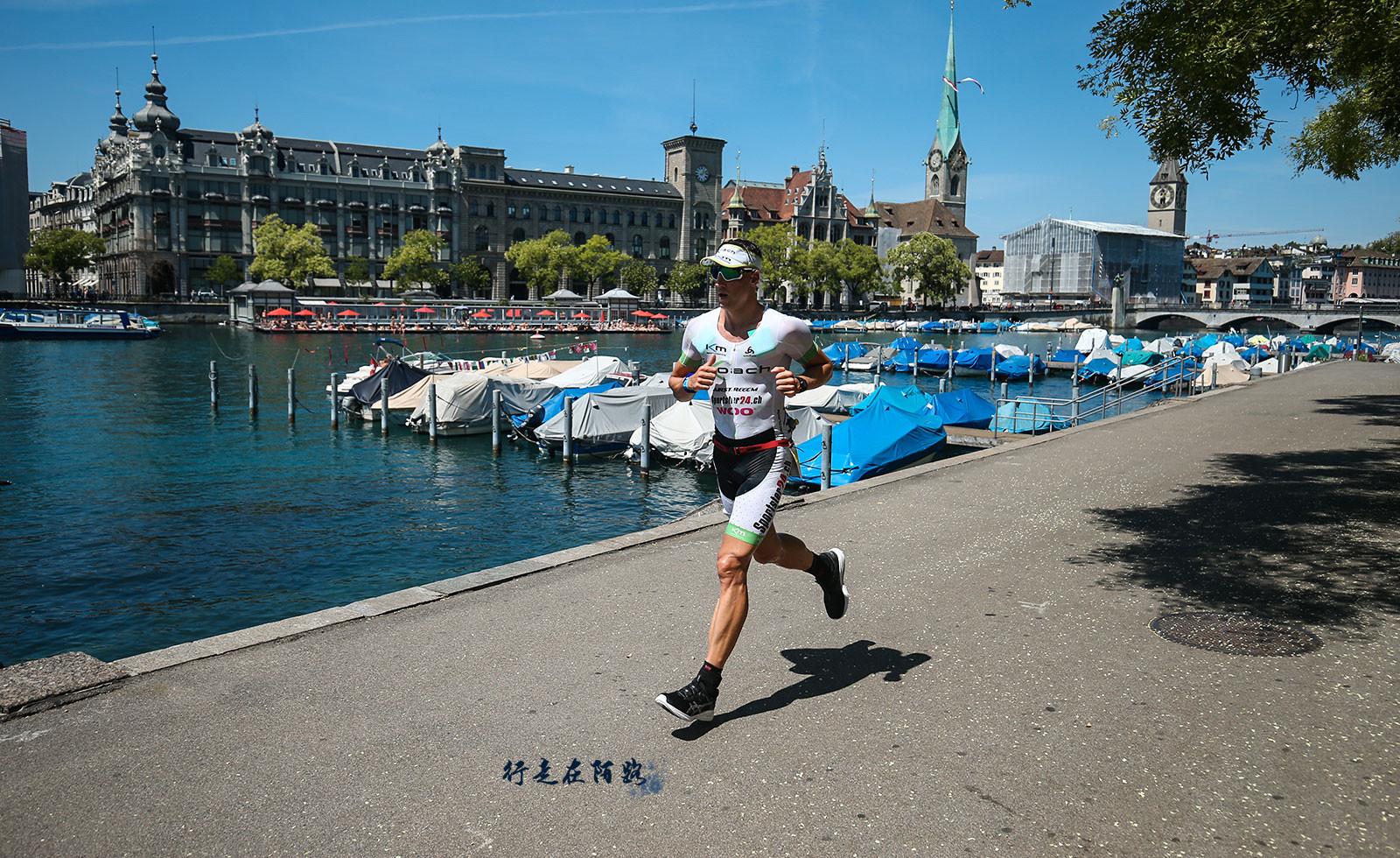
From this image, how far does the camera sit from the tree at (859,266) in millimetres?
134375

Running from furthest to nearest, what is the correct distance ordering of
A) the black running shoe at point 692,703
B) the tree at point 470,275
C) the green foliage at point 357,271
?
the tree at point 470,275 → the green foliage at point 357,271 → the black running shoe at point 692,703

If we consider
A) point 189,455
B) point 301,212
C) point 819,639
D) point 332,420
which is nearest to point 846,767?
point 819,639

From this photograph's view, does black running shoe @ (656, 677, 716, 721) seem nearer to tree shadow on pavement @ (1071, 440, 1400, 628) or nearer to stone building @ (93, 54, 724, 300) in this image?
tree shadow on pavement @ (1071, 440, 1400, 628)

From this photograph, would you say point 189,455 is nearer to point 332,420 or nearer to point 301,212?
point 332,420

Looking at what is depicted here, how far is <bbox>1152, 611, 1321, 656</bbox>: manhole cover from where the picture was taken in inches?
260

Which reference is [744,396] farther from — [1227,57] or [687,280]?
[687,280]

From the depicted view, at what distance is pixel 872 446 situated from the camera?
23188 millimetres

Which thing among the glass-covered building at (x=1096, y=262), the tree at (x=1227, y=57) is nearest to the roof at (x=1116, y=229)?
the glass-covered building at (x=1096, y=262)

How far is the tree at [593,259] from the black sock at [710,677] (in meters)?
123

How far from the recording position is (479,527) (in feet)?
66.9

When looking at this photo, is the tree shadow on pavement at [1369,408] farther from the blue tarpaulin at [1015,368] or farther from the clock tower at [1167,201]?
the clock tower at [1167,201]

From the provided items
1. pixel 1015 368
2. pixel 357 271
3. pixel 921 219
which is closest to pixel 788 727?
pixel 1015 368

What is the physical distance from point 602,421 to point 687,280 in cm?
10902

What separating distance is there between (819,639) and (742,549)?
5.20 ft
